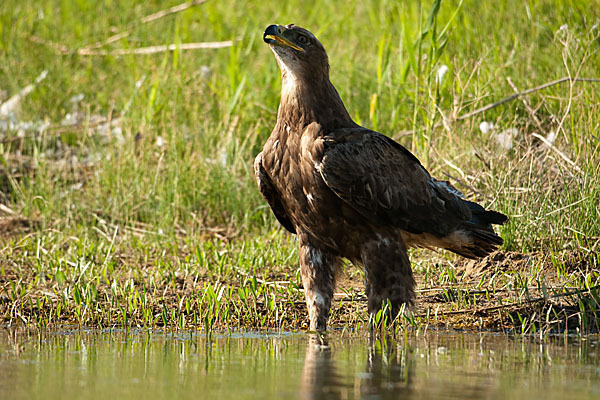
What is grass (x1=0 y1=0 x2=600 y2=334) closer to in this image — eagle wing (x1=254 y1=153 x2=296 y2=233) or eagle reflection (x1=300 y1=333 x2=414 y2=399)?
eagle wing (x1=254 y1=153 x2=296 y2=233)

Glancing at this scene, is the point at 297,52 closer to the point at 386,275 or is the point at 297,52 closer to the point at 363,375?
the point at 386,275

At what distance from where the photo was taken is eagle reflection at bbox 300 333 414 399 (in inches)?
130

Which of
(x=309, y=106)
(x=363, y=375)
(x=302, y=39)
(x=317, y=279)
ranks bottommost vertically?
(x=363, y=375)

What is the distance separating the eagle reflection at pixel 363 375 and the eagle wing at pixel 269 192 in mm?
1098

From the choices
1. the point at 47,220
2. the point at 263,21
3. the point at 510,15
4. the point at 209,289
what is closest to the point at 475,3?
the point at 510,15

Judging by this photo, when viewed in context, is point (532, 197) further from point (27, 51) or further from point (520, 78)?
point (27, 51)

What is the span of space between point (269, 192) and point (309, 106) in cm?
57

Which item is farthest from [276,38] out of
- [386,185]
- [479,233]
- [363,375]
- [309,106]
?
[363,375]

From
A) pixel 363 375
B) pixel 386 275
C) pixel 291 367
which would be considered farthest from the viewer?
pixel 386 275

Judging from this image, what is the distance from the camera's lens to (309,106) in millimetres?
5098

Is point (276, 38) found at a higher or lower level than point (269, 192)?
higher

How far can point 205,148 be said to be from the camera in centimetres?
841

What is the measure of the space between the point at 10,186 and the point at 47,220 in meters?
1.23

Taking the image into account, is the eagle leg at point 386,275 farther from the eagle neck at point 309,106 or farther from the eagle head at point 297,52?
the eagle head at point 297,52
